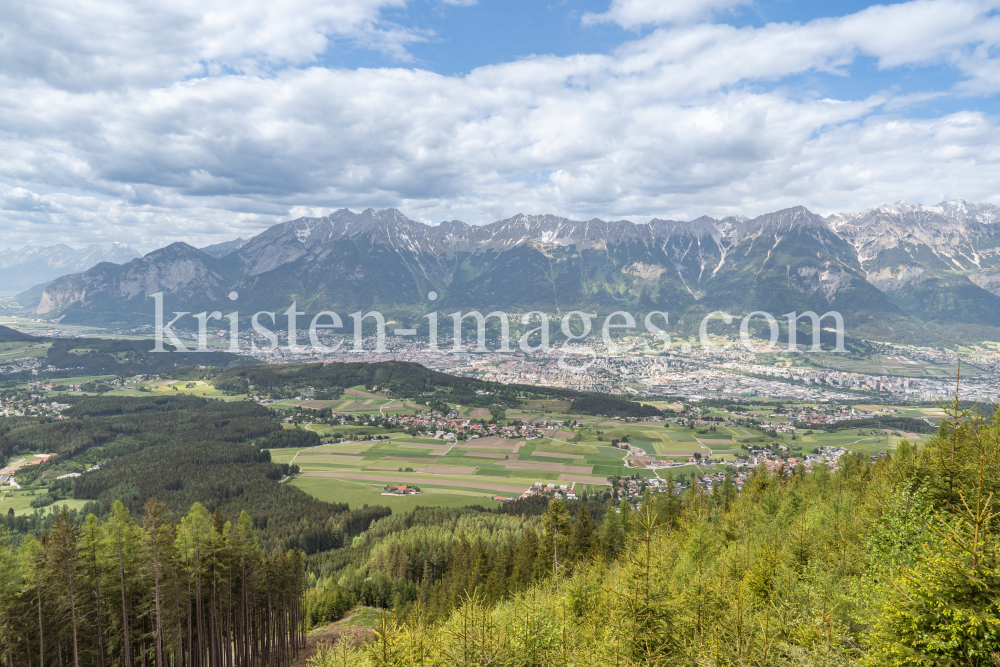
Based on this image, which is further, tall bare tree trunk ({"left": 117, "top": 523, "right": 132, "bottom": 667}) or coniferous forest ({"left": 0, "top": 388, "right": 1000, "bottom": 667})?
tall bare tree trunk ({"left": 117, "top": 523, "right": 132, "bottom": 667})

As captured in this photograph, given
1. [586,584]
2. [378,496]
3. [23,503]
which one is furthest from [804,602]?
[23,503]

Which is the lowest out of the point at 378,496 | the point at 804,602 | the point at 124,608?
the point at 378,496

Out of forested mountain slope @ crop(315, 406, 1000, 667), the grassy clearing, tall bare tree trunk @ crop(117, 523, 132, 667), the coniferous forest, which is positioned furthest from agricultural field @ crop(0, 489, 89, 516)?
forested mountain slope @ crop(315, 406, 1000, 667)

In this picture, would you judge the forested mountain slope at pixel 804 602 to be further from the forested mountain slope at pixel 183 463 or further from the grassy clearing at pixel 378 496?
the grassy clearing at pixel 378 496

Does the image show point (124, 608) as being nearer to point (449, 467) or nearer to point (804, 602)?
point (804, 602)

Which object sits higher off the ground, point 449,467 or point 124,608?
point 124,608

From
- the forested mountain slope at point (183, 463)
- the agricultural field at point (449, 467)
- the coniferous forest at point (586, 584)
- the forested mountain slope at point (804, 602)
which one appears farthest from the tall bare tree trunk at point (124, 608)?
the agricultural field at point (449, 467)

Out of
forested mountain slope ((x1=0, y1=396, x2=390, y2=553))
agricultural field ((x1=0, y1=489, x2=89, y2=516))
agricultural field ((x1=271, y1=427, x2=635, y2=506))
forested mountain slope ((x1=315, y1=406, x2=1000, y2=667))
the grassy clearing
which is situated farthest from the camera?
agricultural field ((x1=271, y1=427, x2=635, y2=506))

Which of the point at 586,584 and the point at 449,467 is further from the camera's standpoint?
the point at 449,467

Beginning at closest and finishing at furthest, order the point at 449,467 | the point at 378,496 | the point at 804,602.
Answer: the point at 804,602 < the point at 378,496 < the point at 449,467

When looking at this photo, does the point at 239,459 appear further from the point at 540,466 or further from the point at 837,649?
the point at 837,649

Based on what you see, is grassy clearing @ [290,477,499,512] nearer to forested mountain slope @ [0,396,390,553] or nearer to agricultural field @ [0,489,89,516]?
forested mountain slope @ [0,396,390,553]

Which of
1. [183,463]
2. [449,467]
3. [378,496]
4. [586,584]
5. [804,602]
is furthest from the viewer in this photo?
[449,467]

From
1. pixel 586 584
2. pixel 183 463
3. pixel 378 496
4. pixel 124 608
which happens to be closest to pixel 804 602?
pixel 586 584
